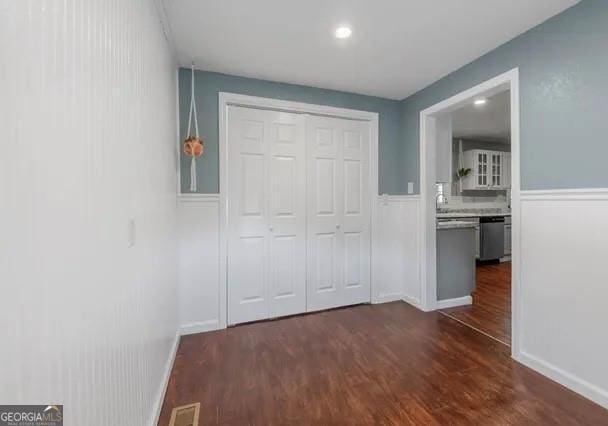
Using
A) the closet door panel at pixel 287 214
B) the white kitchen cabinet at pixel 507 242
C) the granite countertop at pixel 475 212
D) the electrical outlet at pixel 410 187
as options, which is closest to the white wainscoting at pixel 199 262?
the closet door panel at pixel 287 214

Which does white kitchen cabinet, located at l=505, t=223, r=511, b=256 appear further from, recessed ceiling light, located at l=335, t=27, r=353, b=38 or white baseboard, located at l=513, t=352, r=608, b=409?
recessed ceiling light, located at l=335, t=27, r=353, b=38

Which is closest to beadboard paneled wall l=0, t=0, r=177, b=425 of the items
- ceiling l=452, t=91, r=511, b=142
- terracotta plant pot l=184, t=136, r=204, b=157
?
terracotta plant pot l=184, t=136, r=204, b=157

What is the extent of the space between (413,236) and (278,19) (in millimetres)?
2488

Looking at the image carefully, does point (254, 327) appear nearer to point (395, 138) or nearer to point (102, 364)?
point (102, 364)

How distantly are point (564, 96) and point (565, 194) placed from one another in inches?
25.3

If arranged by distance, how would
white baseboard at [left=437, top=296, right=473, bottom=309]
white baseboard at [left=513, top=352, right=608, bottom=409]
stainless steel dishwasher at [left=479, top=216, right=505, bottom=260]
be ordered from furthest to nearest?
stainless steel dishwasher at [left=479, top=216, right=505, bottom=260]
white baseboard at [left=437, top=296, right=473, bottom=309]
white baseboard at [left=513, top=352, right=608, bottom=409]

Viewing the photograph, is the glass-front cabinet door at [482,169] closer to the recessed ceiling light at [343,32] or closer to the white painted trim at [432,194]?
the white painted trim at [432,194]

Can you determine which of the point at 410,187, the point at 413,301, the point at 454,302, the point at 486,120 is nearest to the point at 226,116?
the point at 410,187

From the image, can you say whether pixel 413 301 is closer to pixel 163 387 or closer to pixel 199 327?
pixel 199 327

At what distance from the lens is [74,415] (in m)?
0.72

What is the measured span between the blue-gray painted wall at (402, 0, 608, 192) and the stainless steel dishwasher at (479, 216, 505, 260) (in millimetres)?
3640

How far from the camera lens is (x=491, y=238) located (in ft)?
17.3

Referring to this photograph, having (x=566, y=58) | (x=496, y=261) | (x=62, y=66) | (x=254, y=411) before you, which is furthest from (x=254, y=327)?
(x=496, y=261)

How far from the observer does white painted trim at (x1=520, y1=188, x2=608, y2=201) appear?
1.67 metres
